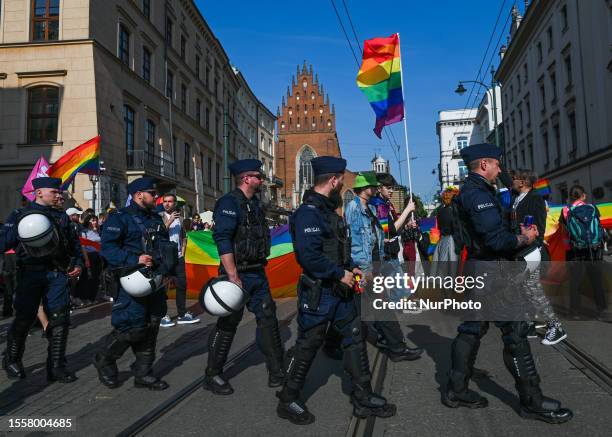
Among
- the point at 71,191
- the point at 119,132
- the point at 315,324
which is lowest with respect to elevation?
the point at 315,324

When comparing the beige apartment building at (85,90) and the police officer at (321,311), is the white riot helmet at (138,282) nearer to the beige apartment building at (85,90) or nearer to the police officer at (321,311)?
the police officer at (321,311)

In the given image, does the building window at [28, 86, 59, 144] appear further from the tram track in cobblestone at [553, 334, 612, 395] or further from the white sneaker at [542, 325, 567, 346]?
the tram track in cobblestone at [553, 334, 612, 395]

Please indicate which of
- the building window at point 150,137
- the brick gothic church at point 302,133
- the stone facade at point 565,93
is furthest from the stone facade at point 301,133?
the building window at point 150,137

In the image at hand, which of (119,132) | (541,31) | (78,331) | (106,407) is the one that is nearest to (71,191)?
(119,132)

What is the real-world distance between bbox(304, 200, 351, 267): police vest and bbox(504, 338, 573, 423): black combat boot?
131 cm

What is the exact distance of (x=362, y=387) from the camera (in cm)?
345

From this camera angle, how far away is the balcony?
73.8ft

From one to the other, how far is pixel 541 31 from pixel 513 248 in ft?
108

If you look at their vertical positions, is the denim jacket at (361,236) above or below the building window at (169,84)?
below

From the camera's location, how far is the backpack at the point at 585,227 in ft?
21.6

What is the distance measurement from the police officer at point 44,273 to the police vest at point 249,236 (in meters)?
1.79

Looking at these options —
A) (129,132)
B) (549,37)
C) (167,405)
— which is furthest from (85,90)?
Answer: (549,37)

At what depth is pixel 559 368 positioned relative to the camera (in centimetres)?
445

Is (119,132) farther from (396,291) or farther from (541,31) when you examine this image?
(541,31)
